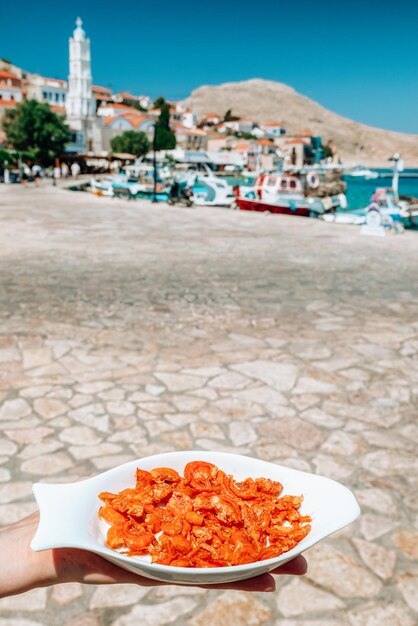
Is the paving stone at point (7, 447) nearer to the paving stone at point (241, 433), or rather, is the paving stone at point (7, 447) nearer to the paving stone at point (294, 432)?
the paving stone at point (241, 433)

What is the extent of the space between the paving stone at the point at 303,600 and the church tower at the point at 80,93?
289ft

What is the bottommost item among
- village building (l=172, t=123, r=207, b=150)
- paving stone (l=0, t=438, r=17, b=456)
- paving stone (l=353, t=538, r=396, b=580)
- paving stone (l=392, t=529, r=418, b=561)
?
paving stone (l=353, t=538, r=396, b=580)

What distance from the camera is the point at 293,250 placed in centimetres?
1302

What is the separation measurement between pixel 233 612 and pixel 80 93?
303 ft

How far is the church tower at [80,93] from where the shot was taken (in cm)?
8319

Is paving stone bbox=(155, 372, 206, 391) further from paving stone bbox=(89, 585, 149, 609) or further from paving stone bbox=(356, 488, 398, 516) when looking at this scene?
paving stone bbox=(89, 585, 149, 609)

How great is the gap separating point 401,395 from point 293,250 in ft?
27.6

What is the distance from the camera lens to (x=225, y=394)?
4.87 meters

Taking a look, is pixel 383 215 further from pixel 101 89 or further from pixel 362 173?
pixel 101 89

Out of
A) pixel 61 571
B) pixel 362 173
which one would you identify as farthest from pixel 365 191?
pixel 61 571

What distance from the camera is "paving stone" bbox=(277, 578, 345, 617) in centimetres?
260

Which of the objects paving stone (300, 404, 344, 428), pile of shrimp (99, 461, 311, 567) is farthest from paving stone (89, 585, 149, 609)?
paving stone (300, 404, 344, 428)

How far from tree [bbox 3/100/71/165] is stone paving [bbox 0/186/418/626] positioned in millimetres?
58049

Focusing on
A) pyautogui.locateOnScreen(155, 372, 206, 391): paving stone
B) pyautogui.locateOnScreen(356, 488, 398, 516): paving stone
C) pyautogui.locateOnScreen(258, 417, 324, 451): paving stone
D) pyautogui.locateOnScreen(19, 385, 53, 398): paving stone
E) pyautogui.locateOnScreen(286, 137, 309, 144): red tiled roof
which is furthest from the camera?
pyautogui.locateOnScreen(286, 137, 309, 144): red tiled roof
